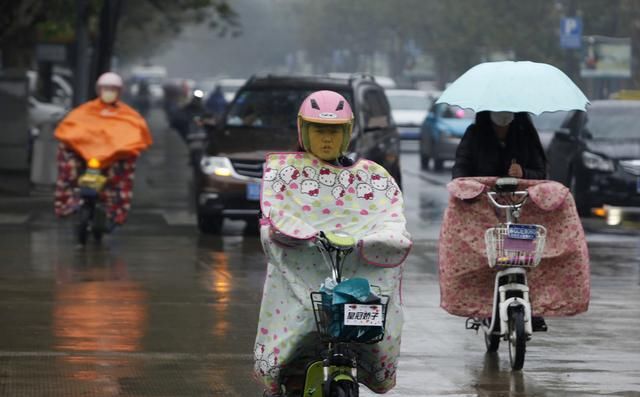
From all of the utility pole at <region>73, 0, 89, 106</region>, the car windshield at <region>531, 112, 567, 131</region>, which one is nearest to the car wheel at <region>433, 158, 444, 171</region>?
the car windshield at <region>531, 112, 567, 131</region>

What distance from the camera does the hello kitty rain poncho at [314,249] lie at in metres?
7.34

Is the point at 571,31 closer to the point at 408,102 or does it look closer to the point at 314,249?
the point at 408,102

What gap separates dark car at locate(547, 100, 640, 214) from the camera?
20.8 meters

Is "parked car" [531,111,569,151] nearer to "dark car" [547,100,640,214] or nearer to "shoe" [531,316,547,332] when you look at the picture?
"dark car" [547,100,640,214]

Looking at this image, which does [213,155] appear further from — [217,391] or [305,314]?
[305,314]

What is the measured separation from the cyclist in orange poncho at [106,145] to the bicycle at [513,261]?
761 cm

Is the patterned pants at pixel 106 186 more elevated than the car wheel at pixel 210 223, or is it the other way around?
the patterned pants at pixel 106 186

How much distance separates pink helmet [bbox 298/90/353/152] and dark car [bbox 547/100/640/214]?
13554 millimetres

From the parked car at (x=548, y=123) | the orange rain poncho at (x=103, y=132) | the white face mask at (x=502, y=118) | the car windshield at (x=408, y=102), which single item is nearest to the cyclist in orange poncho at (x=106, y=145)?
the orange rain poncho at (x=103, y=132)

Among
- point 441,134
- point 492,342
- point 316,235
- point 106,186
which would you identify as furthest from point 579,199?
point 316,235

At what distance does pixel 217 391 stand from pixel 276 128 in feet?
33.1

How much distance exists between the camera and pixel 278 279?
7.46m

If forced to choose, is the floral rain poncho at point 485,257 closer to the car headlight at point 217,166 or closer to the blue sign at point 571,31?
the car headlight at point 217,166

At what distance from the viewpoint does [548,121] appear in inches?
1160
